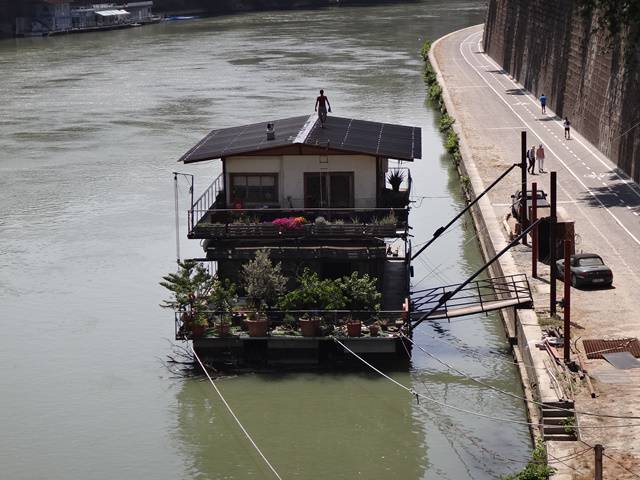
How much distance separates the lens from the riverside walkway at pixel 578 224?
2198cm

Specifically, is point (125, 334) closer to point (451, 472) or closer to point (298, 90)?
point (451, 472)

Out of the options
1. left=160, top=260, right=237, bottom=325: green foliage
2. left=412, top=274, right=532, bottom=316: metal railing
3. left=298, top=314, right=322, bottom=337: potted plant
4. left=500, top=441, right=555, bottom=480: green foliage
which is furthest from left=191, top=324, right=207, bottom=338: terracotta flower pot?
left=500, top=441, right=555, bottom=480: green foliage

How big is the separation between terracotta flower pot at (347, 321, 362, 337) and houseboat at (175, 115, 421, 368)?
20 millimetres

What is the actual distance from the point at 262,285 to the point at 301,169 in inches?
164

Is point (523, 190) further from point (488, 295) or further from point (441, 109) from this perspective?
point (441, 109)

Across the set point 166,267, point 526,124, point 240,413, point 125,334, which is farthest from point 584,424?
point 526,124

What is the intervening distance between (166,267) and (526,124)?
2681 centimetres

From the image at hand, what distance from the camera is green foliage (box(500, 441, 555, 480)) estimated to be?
20.7 meters

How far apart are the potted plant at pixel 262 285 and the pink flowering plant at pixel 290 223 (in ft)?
3.64

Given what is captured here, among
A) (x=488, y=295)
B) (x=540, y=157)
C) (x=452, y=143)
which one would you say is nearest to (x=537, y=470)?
(x=488, y=295)

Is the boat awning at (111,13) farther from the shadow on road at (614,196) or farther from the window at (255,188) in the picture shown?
the window at (255,188)

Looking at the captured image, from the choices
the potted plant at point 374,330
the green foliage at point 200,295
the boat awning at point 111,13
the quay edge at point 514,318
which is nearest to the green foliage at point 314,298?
the potted plant at point 374,330

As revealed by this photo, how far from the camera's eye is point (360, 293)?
28.2 meters

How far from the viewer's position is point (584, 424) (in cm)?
2230
